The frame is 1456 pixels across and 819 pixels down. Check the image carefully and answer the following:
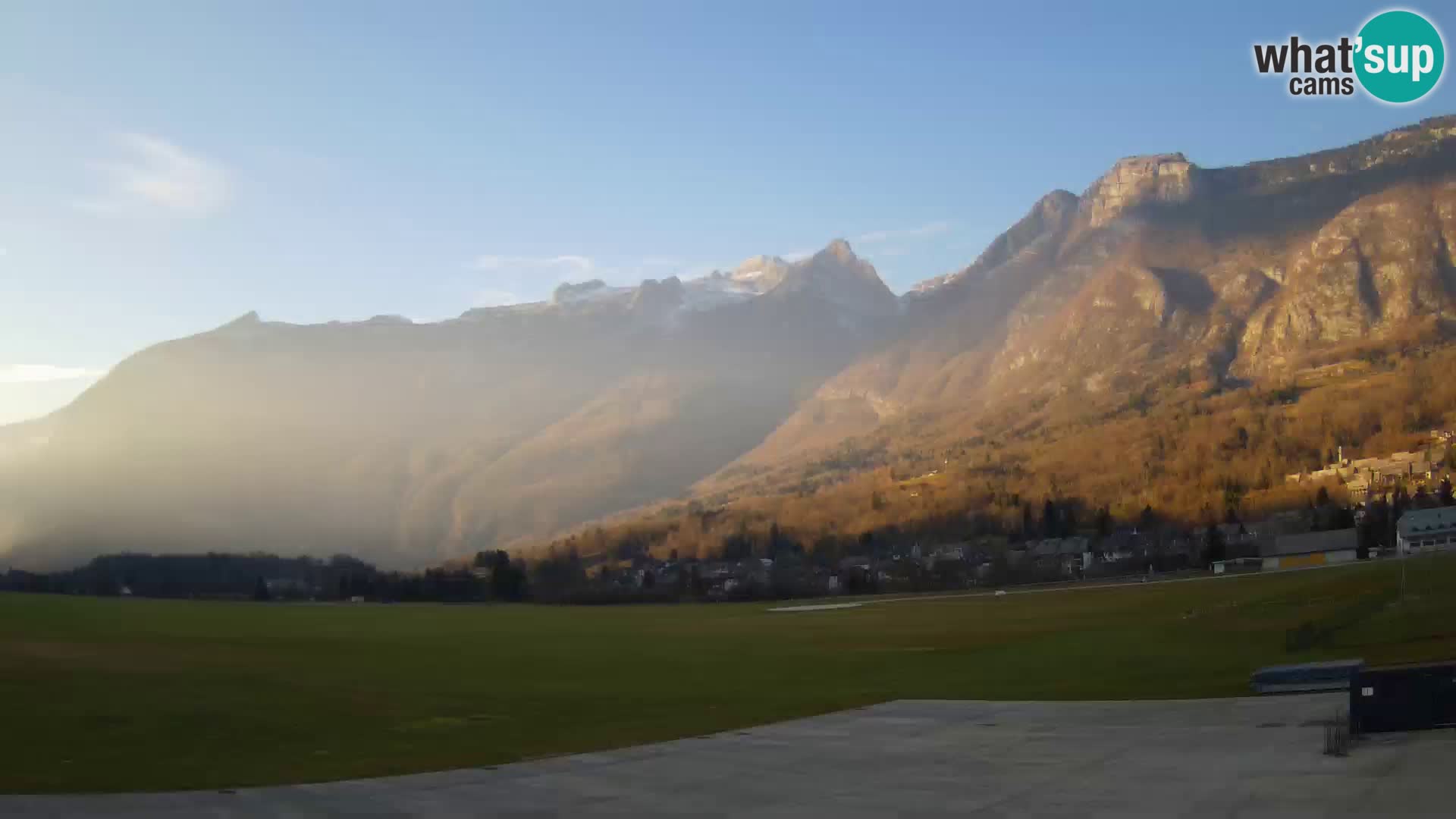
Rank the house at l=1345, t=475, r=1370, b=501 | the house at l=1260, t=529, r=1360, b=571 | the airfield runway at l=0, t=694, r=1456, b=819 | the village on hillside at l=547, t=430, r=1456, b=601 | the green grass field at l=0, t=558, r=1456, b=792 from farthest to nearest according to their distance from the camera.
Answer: the house at l=1345, t=475, r=1370, b=501 < the village on hillside at l=547, t=430, r=1456, b=601 < the house at l=1260, t=529, r=1360, b=571 < the green grass field at l=0, t=558, r=1456, b=792 < the airfield runway at l=0, t=694, r=1456, b=819

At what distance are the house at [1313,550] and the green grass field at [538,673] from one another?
31.7 meters

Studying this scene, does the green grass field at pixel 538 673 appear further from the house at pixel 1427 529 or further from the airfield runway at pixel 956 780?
the house at pixel 1427 529

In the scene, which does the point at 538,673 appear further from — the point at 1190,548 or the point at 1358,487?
the point at 1358,487

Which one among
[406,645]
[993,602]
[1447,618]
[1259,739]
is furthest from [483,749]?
[993,602]

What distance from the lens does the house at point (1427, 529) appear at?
108062 mm

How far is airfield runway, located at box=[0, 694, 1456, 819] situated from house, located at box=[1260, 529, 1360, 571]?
97.7m

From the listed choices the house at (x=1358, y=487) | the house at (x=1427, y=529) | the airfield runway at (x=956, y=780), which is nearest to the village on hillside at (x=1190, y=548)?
the house at (x=1427, y=529)

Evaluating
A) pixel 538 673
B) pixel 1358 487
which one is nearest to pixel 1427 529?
pixel 1358 487

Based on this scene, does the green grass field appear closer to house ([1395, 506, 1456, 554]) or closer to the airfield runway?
the airfield runway

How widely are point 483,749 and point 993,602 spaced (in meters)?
80.2

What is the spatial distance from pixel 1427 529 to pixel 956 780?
10106 cm

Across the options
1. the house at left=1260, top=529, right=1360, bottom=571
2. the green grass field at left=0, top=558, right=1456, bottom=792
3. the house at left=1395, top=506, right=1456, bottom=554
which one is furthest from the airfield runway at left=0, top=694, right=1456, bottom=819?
the house at left=1260, top=529, right=1360, bottom=571

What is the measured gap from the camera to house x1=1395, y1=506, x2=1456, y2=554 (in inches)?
4254

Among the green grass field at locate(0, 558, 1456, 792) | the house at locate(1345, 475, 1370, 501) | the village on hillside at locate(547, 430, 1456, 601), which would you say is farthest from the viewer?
the house at locate(1345, 475, 1370, 501)
